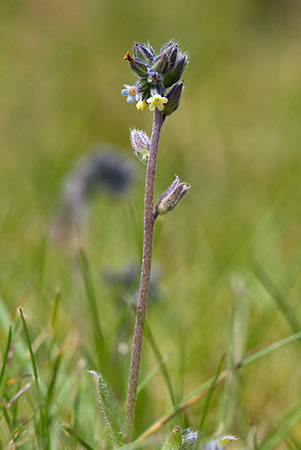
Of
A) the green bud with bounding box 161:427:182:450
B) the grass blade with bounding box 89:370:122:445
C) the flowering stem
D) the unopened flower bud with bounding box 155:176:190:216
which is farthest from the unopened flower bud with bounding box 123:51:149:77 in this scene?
the green bud with bounding box 161:427:182:450

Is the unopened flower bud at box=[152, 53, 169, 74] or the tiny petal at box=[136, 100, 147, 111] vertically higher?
the unopened flower bud at box=[152, 53, 169, 74]

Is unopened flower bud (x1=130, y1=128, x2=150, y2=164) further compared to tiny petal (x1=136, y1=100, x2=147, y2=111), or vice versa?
unopened flower bud (x1=130, y1=128, x2=150, y2=164)

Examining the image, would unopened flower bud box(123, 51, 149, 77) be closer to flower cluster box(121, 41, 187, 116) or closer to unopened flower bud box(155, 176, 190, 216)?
flower cluster box(121, 41, 187, 116)

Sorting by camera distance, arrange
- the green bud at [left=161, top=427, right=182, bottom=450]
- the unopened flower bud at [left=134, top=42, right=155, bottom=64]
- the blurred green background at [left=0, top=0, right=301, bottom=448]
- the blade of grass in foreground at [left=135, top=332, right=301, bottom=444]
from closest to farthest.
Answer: the green bud at [left=161, top=427, right=182, bottom=450]
the unopened flower bud at [left=134, top=42, right=155, bottom=64]
the blade of grass in foreground at [left=135, top=332, right=301, bottom=444]
the blurred green background at [left=0, top=0, right=301, bottom=448]

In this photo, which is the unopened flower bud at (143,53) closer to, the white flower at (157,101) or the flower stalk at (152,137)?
the flower stalk at (152,137)

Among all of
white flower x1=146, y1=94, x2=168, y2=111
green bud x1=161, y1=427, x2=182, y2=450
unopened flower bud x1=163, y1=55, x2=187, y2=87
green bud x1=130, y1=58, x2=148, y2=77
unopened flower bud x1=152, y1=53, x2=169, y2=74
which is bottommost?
green bud x1=161, y1=427, x2=182, y2=450

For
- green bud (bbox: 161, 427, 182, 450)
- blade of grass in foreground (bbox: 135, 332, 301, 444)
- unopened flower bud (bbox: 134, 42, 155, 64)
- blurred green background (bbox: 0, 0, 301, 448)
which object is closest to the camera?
green bud (bbox: 161, 427, 182, 450)

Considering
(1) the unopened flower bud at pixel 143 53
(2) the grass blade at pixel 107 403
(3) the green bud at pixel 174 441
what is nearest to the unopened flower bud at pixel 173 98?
(1) the unopened flower bud at pixel 143 53
